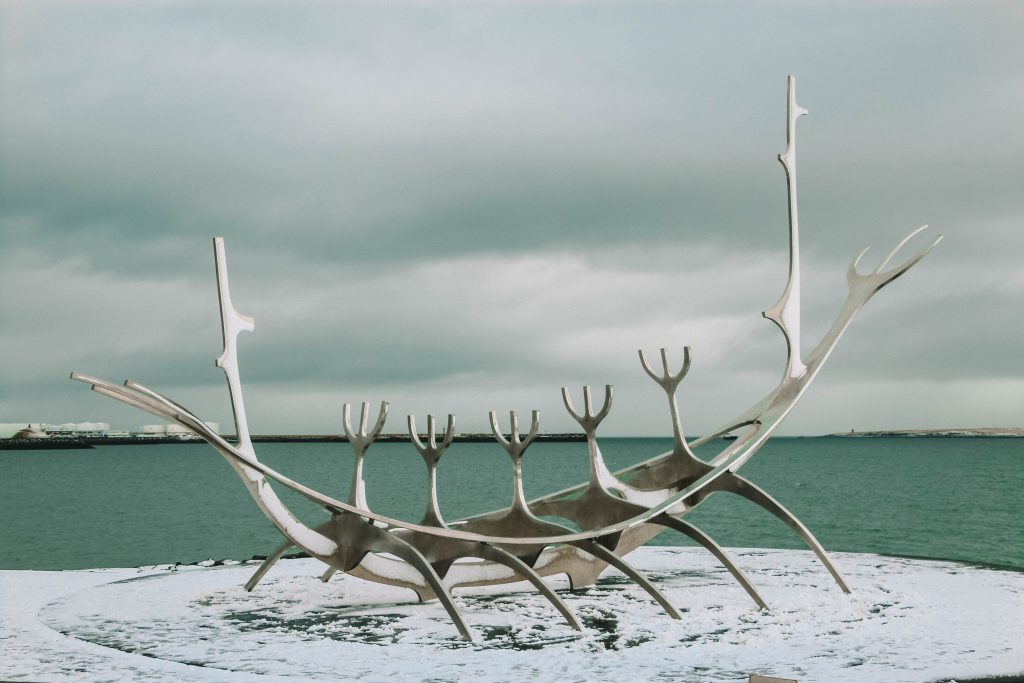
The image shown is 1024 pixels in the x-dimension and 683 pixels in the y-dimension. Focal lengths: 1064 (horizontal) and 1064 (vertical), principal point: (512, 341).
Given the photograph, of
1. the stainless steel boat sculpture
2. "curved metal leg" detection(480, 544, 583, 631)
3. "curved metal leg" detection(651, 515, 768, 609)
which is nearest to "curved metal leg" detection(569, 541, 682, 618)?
the stainless steel boat sculpture

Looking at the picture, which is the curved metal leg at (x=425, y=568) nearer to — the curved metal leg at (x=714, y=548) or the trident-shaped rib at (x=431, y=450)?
the trident-shaped rib at (x=431, y=450)

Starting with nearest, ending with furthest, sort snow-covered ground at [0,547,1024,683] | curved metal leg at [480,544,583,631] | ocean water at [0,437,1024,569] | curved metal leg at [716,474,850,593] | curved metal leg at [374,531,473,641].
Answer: snow-covered ground at [0,547,1024,683] < curved metal leg at [374,531,473,641] < curved metal leg at [480,544,583,631] < curved metal leg at [716,474,850,593] < ocean water at [0,437,1024,569]

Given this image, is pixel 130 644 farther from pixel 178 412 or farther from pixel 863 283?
pixel 863 283

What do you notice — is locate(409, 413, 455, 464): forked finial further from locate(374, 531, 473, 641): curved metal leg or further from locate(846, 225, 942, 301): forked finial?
locate(846, 225, 942, 301): forked finial

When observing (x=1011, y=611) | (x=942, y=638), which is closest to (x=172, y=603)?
(x=942, y=638)

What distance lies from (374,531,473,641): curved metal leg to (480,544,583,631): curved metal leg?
0.67m

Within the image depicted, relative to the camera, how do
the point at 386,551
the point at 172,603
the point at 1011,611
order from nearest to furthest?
the point at 386,551 < the point at 1011,611 < the point at 172,603

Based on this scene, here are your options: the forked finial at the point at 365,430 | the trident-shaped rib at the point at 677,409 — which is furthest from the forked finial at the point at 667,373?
the forked finial at the point at 365,430

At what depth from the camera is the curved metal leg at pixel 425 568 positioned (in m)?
11.1

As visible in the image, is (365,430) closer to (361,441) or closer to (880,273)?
(361,441)

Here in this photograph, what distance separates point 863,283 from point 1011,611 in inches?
175

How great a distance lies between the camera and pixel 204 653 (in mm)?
10555

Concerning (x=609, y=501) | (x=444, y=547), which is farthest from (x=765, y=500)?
(x=444, y=547)

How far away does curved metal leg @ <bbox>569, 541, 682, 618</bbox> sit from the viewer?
11867 millimetres
